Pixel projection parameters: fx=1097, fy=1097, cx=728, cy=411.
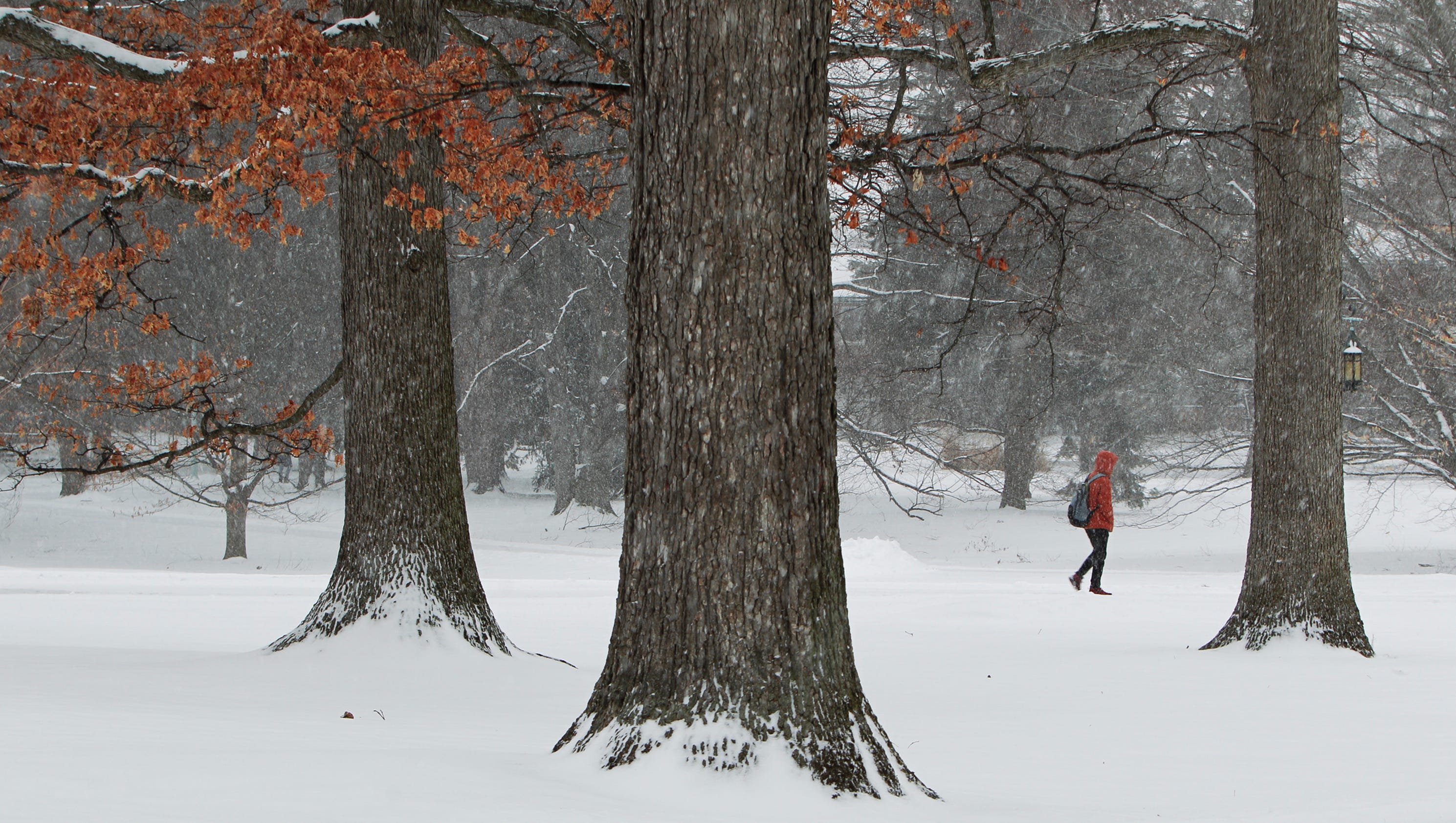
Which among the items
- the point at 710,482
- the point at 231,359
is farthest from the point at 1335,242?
the point at 231,359

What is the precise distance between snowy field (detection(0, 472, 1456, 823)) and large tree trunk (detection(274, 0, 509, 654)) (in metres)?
0.28

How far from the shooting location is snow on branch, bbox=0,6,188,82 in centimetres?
595

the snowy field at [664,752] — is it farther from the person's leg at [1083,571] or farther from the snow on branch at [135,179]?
the snow on branch at [135,179]

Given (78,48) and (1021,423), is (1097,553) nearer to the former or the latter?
(78,48)

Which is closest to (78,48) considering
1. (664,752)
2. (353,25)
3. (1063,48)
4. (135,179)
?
(135,179)

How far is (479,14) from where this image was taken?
25.3ft

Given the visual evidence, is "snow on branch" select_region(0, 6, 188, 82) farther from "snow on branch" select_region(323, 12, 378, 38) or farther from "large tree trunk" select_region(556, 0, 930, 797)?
"large tree trunk" select_region(556, 0, 930, 797)

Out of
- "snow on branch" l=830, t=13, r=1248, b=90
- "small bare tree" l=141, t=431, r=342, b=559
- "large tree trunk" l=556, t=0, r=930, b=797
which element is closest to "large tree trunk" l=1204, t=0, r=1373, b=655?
"snow on branch" l=830, t=13, r=1248, b=90

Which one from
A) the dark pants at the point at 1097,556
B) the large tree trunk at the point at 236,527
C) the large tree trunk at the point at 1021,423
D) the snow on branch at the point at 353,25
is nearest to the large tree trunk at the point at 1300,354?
the dark pants at the point at 1097,556

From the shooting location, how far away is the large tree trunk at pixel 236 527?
65.9 feet

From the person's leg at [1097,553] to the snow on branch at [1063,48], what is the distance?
558cm

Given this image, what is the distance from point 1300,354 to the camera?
7578mm

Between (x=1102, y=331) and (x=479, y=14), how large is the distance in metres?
15.9

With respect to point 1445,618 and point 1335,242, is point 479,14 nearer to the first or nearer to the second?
point 1335,242
